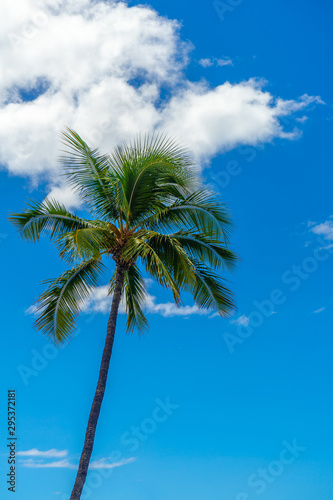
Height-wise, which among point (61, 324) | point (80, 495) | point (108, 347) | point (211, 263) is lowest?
point (80, 495)

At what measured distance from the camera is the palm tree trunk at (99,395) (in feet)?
39.2

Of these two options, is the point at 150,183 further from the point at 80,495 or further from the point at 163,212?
the point at 80,495

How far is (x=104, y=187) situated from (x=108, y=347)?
4514 millimetres

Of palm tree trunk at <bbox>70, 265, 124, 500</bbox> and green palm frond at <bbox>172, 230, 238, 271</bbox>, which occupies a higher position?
green palm frond at <bbox>172, 230, 238, 271</bbox>

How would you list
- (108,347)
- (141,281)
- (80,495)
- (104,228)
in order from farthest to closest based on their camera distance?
1. (141,281)
2. (104,228)
3. (108,347)
4. (80,495)

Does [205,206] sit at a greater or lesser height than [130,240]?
greater

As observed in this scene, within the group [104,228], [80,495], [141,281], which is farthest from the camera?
[141,281]

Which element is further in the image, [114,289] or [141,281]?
[141,281]

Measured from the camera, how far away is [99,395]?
1295cm

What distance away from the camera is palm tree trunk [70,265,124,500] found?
39.2 ft

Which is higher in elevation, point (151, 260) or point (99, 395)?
point (151, 260)

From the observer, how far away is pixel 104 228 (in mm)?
14375

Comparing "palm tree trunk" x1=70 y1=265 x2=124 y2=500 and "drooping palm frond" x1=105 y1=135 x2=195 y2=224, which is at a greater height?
"drooping palm frond" x1=105 y1=135 x2=195 y2=224

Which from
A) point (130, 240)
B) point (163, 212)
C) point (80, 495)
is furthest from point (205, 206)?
point (80, 495)
